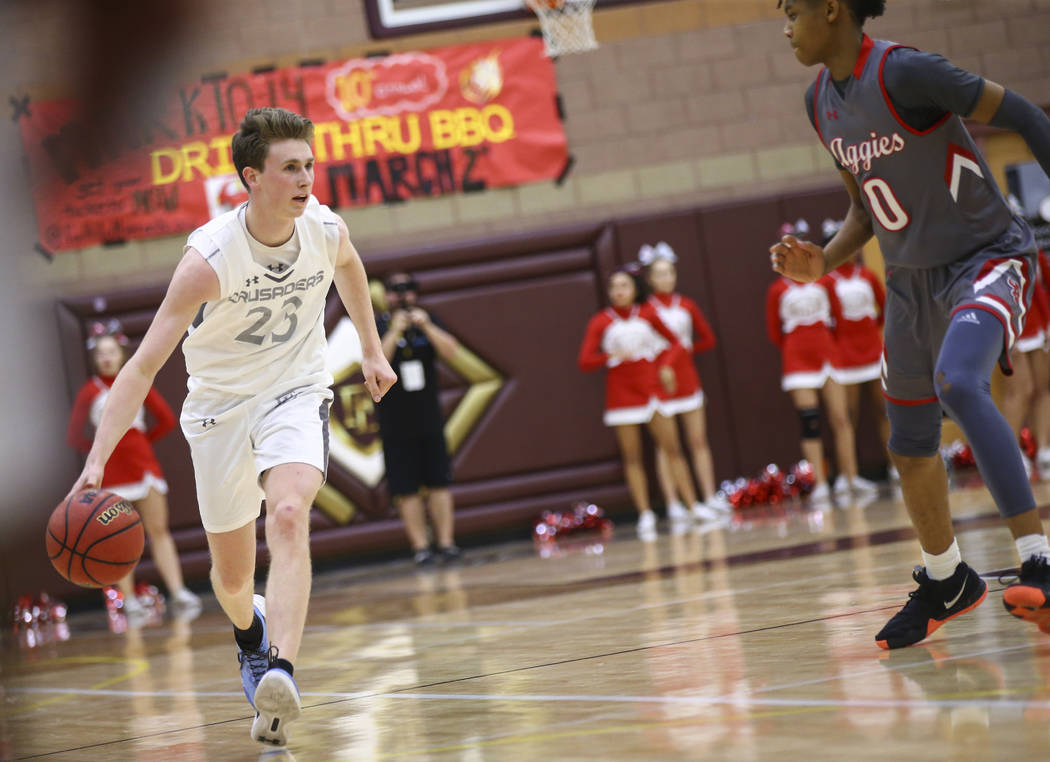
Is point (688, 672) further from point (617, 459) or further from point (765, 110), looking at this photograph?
point (765, 110)

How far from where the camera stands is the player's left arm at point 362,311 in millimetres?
3787

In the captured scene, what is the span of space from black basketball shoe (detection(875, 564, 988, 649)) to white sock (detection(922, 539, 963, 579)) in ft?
0.03

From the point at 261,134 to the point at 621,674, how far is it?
5.57 feet

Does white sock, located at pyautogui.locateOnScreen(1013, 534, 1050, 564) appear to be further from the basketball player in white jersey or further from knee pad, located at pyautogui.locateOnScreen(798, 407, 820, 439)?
knee pad, located at pyautogui.locateOnScreen(798, 407, 820, 439)

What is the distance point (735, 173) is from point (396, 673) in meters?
7.61

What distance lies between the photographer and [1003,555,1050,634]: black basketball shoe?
115 inches

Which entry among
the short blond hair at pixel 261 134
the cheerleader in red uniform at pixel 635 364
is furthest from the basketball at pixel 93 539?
the cheerleader in red uniform at pixel 635 364

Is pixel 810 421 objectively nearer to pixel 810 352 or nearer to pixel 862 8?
pixel 810 352

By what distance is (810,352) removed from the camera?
9.80m

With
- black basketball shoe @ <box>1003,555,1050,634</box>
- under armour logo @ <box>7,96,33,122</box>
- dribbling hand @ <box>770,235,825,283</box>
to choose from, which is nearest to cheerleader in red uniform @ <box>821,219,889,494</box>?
under armour logo @ <box>7,96,33,122</box>

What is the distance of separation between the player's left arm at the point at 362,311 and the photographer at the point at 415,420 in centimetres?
523

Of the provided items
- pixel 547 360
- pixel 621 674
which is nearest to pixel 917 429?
pixel 621 674

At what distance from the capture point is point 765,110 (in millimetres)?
11109

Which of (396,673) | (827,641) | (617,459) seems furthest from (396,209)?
(827,641)
